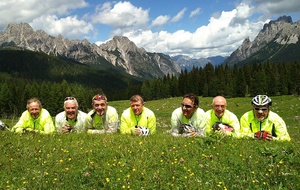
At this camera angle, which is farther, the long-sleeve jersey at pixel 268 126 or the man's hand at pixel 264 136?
the long-sleeve jersey at pixel 268 126

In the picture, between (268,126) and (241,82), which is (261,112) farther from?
(241,82)

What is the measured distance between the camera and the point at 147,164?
7695 mm

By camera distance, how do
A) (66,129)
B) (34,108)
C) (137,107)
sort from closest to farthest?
(137,107) → (34,108) → (66,129)

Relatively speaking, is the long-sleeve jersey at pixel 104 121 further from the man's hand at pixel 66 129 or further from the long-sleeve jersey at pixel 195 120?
the long-sleeve jersey at pixel 195 120

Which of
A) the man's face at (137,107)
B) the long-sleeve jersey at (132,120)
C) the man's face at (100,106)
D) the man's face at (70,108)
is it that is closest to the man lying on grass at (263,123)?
the long-sleeve jersey at (132,120)

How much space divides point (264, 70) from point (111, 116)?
305 ft

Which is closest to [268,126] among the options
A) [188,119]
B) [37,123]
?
[188,119]

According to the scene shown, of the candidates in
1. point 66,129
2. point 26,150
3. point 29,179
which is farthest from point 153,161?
point 66,129

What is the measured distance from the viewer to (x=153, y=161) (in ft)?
25.8

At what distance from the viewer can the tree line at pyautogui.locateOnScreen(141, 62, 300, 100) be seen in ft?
290

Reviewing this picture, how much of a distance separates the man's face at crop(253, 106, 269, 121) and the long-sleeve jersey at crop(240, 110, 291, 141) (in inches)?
6.4

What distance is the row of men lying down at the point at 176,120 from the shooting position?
10492 millimetres

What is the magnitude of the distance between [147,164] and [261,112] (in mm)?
5152

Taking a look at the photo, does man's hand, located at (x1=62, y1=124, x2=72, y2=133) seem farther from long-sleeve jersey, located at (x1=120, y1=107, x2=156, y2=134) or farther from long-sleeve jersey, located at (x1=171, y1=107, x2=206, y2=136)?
long-sleeve jersey, located at (x1=171, y1=107, x2=206, y2=136)
